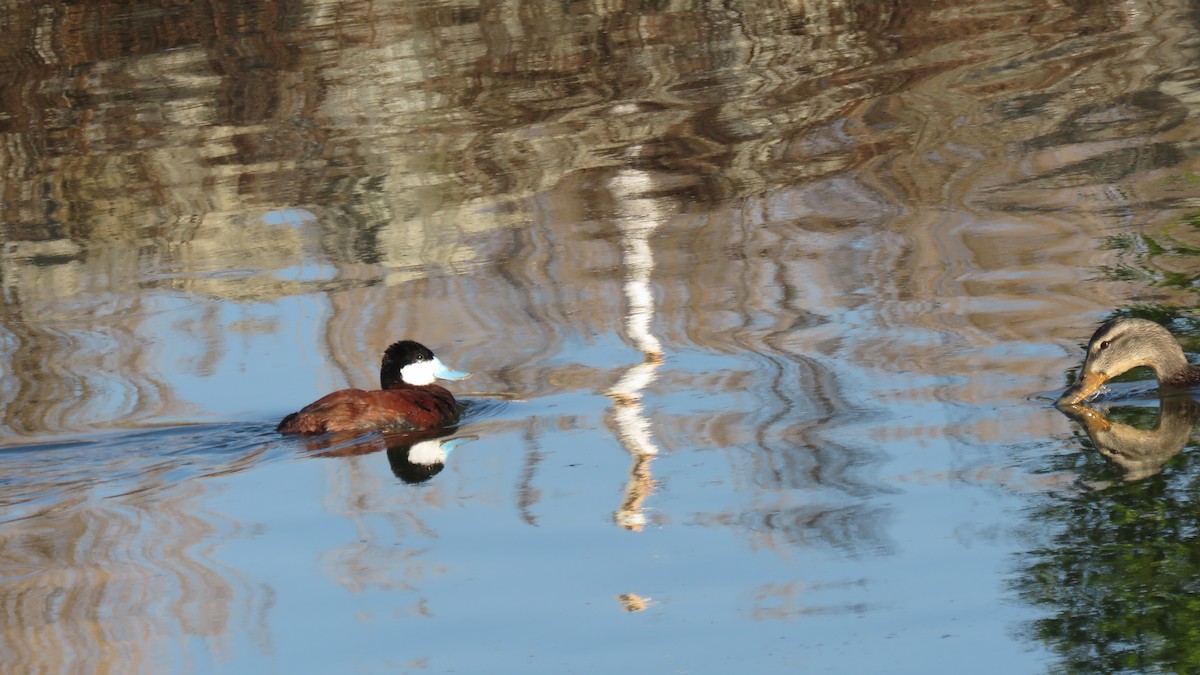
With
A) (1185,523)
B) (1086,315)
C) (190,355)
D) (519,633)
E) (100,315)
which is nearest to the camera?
(519,633)

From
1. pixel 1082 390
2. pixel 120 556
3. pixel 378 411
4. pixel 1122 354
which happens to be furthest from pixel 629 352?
pixel 120 556

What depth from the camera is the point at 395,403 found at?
28.5ft

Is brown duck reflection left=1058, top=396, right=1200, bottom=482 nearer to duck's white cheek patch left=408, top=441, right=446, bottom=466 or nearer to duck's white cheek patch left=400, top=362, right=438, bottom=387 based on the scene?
duck's white cheek patch left=408, top=441, right=446, bottom=466

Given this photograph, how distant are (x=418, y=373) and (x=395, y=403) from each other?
329mm

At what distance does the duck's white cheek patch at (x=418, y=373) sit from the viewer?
29.3 feet

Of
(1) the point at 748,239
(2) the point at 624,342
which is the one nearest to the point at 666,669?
(2) the point at 624,342

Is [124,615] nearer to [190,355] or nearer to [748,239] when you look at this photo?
[190,355]

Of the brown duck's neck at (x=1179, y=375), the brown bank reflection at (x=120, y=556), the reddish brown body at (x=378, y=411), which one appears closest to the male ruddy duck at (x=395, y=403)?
the reddish brown body at (x=378, y=411)

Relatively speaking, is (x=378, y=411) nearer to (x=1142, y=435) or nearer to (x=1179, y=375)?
(x=1142, y=435)

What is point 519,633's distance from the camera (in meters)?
5.70

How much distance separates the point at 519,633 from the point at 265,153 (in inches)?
427

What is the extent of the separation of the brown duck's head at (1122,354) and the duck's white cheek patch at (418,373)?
322 cm

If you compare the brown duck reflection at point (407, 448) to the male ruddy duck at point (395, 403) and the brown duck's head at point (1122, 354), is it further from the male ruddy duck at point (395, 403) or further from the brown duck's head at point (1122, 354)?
the brown duck's head at point (1122, 354)

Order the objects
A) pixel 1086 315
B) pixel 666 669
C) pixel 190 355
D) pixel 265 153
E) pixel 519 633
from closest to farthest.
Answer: pixel 666 669 → pixel 519 633 → pixel 1086 315 → pixel 190 355 → pixel 265 153
